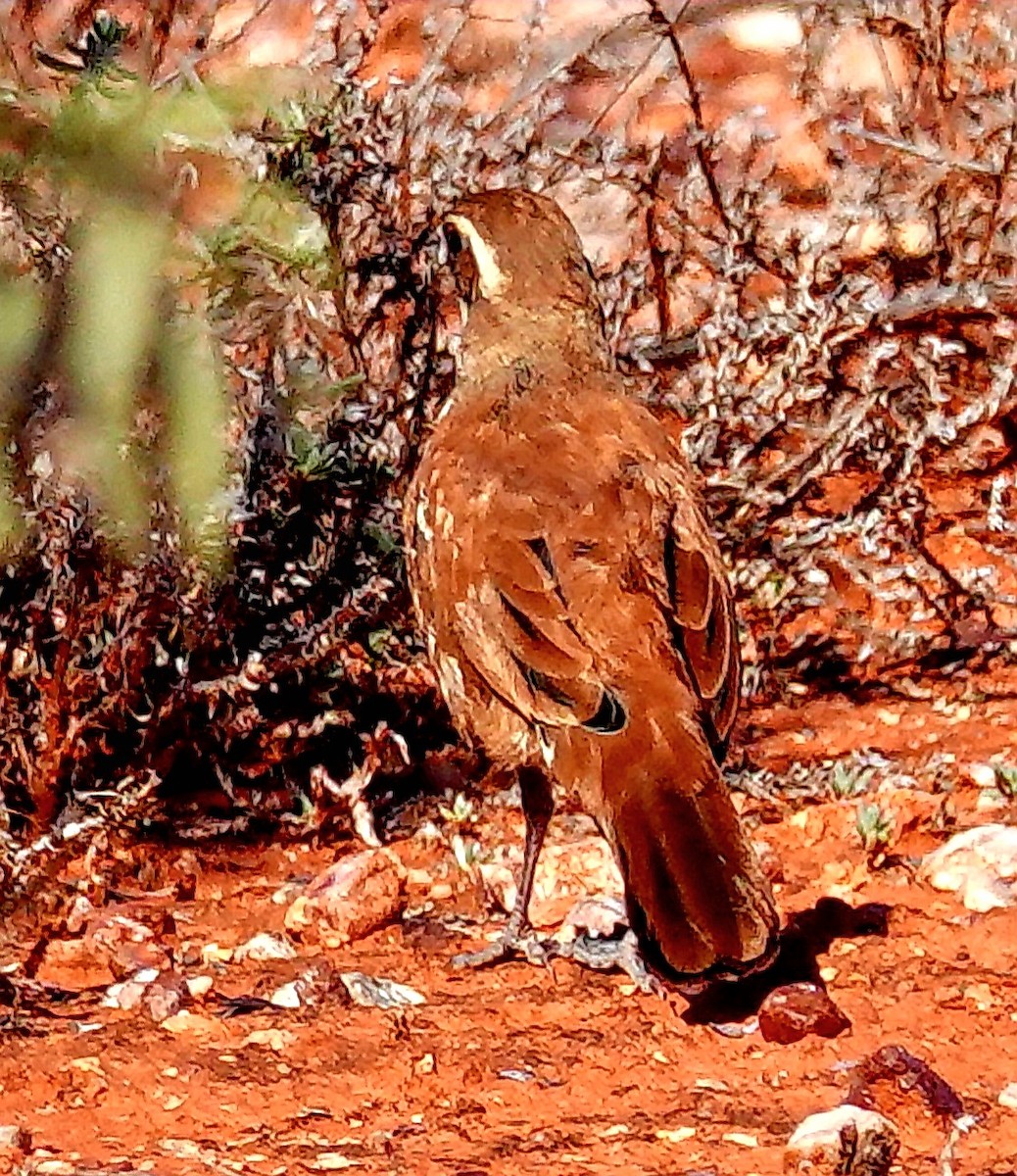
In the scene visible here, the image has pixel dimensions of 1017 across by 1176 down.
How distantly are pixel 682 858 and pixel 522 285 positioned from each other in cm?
156

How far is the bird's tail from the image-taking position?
12.1 ft

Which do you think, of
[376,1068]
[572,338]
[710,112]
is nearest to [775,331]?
[572,338]

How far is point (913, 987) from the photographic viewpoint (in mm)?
4234

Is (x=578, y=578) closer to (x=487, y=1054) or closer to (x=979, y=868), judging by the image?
(x=487, y=1054)

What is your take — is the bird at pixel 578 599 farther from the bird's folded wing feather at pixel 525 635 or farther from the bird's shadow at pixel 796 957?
the bird's shadow at pixel 796 957

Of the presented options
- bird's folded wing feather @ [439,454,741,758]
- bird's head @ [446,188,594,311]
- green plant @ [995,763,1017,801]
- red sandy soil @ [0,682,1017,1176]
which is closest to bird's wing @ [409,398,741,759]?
bird's folded wing feather @ [439,454,741,758]

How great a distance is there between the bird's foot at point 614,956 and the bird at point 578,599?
104 mm

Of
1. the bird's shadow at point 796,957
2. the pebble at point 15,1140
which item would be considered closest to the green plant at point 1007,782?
the bird's shadow at point 796,957

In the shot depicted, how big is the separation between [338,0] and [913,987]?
3.55 meters

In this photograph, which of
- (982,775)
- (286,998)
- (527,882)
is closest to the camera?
(286,998)

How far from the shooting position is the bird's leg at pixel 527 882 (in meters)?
4.49

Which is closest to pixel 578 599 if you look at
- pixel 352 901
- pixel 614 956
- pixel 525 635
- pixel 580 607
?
pixel 580 607

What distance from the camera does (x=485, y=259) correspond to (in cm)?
487

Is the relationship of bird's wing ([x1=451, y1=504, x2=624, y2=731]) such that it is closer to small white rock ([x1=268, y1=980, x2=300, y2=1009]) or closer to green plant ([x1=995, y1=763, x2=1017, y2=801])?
small white rock ([x1=268, y1=980, x2=300, y2=1009])
